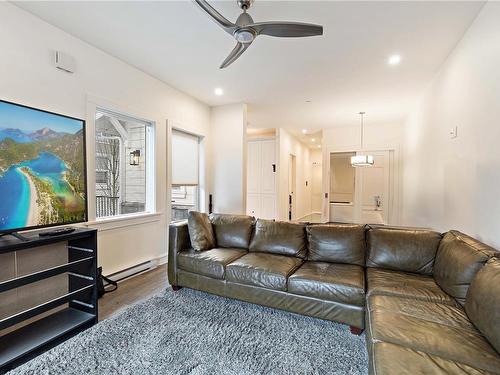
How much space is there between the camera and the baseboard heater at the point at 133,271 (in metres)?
2.97

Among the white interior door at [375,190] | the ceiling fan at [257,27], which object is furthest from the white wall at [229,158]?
the white interior door at [375,190]

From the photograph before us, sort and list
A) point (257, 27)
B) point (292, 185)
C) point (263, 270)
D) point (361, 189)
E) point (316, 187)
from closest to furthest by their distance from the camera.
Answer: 1. point (257, 27)
2. point (263, 270)
3. point (361, 189)
4. point (292, 185)
5. point (316, 187)

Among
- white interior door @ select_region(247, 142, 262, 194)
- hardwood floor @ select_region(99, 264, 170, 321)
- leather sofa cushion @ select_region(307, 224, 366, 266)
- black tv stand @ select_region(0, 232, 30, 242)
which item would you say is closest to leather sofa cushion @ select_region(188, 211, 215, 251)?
hardwood floor @ select_region(99, 264, 170, 321)

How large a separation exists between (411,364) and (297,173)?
269 inches

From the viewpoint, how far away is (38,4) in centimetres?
207

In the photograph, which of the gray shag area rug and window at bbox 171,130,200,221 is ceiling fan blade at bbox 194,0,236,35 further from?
window at bbox 171,130,200,221

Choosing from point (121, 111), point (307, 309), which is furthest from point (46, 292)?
point (307, 309)

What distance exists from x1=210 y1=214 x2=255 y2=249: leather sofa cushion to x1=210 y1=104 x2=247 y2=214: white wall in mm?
1442

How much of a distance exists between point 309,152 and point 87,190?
26.9ft

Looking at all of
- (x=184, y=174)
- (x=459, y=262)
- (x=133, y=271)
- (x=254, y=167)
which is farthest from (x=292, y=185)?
(x=459, y=262)

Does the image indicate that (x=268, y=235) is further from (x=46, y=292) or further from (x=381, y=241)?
(x=46, y=292)

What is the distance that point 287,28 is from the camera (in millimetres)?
1812

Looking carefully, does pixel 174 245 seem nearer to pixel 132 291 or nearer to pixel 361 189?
pixel 132 291

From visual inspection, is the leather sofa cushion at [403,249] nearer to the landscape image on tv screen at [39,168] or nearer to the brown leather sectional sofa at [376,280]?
the brown leather sectional sofa at [376,280]
